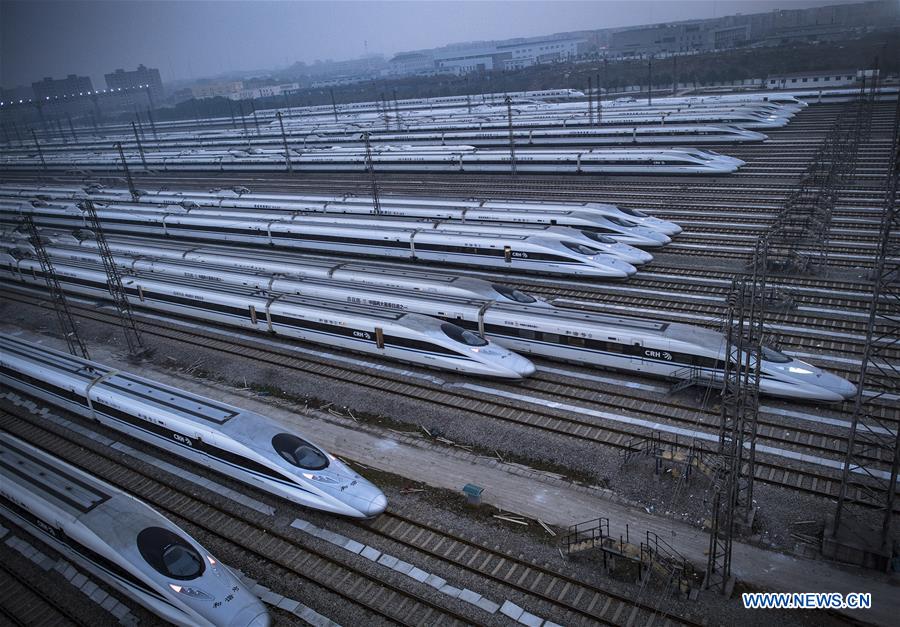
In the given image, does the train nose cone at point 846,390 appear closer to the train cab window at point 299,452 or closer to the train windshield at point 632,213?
the train cab window at point 299,452

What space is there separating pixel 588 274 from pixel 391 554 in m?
23.8

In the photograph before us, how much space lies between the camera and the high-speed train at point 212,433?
2053 centimetres

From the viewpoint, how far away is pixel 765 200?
52.0 metres

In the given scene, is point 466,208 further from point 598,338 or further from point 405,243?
point 598,338

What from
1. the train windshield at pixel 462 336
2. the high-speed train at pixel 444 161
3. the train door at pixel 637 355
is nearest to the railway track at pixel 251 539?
the train windshield at pixel 462 336

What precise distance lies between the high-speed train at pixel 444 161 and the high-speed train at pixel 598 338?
895 inches

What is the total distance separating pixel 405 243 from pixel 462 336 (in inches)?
607

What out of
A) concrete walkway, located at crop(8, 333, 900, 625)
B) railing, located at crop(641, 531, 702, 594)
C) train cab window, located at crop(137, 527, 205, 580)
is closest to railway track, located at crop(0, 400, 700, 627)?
railing, located at crop(641, 531, 702, 594)

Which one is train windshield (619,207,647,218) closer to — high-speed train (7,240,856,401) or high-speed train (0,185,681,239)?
high-speed train (0,185,681,239)

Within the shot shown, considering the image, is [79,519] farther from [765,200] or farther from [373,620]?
[765,200]

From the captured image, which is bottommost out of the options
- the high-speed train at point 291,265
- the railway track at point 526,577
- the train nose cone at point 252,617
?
the railway track at point 526,577

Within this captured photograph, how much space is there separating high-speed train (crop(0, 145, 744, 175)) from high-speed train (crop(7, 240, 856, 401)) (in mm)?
22741

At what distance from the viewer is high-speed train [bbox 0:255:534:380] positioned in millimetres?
28422

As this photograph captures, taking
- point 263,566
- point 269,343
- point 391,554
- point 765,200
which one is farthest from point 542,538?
point 765,200
